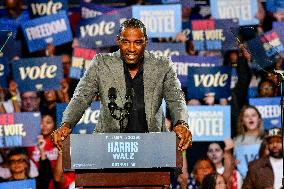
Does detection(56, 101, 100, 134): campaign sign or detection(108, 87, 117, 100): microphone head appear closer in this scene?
detection(108, 87, 117, 100): microphone head

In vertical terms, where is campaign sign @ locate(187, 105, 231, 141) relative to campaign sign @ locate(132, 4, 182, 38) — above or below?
below

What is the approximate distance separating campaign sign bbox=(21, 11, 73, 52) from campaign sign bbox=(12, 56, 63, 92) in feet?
0.69

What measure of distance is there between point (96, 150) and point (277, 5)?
13.3ft

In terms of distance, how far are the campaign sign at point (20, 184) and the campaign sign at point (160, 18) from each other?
5.34ft

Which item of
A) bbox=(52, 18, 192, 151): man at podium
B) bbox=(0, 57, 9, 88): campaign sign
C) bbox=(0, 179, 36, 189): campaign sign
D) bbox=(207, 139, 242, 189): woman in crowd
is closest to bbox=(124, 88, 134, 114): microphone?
bbox=(52, 18, 192, 151): man at podium

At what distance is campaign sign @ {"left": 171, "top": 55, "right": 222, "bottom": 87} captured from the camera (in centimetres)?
593

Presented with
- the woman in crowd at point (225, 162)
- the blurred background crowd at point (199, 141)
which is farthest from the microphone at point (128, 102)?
the woman in crowd at point (225, 162)

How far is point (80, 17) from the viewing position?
20.5 ft

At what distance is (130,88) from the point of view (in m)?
2.78

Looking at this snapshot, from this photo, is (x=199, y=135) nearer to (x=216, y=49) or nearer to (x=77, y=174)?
(x=216, y=49)

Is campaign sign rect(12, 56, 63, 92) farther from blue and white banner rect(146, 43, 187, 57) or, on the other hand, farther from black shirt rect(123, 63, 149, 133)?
black shirt rect(123, 63, 149, 133)

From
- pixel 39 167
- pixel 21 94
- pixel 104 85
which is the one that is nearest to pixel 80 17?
pixel 21 94

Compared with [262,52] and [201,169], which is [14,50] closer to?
[201,169]

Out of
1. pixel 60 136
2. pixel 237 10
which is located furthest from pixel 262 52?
pixel 60 136
